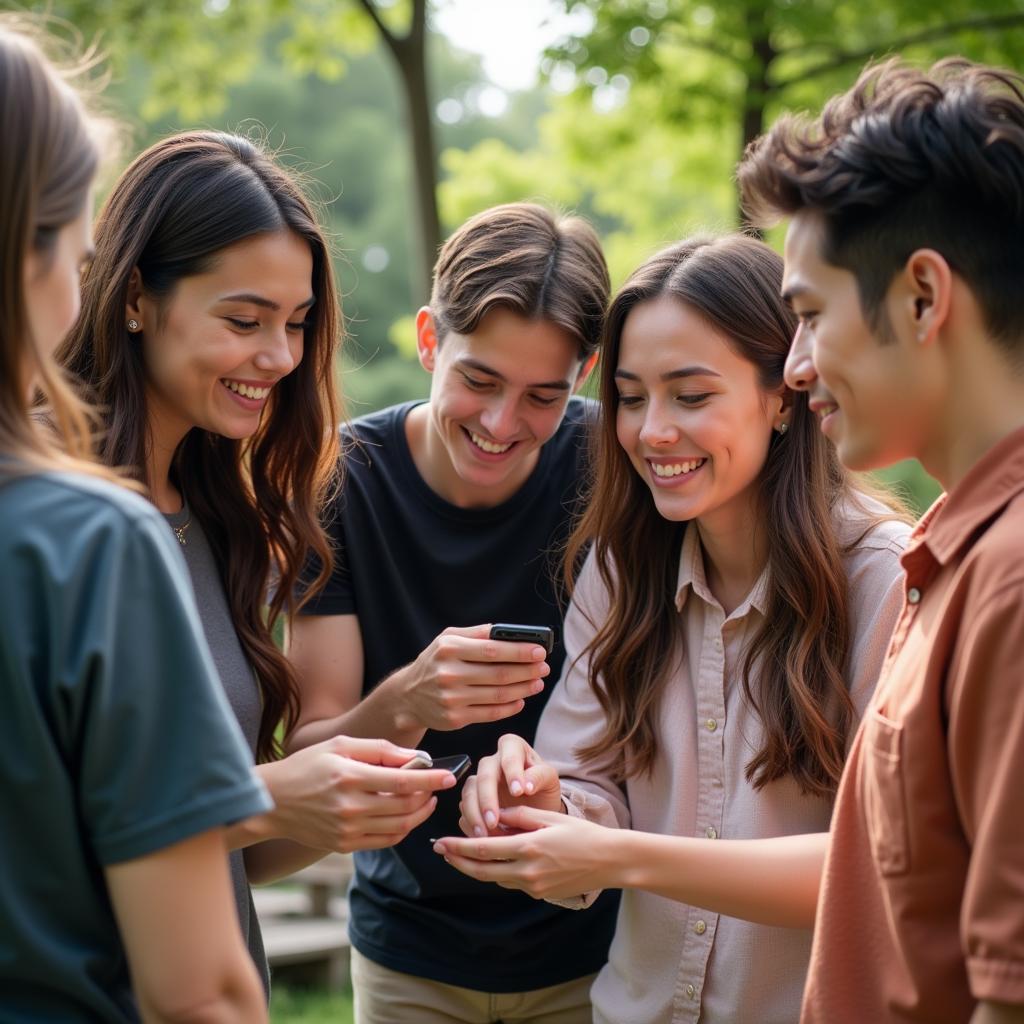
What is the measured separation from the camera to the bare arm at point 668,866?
2.64 m

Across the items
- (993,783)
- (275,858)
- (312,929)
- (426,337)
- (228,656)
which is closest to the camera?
(993,783)

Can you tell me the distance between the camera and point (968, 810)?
183cm

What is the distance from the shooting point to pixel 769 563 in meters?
2.99

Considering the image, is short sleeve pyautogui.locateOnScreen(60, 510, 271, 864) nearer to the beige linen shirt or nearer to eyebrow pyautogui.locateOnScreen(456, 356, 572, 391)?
the beige linen shirt

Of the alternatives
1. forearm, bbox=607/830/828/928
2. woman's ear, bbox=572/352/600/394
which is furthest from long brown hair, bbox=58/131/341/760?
forearm, bbox=607/830/828/928

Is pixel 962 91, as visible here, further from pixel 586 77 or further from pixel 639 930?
pixel 586 77

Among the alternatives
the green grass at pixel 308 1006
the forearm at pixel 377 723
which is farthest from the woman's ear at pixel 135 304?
the green grass at pixel 308 1006

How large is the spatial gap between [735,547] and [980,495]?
1.23m

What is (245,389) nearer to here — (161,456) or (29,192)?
(161,456)

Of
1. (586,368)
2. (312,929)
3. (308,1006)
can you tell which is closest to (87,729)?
(586,368)

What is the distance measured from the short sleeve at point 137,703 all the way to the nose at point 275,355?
1467 millimetres

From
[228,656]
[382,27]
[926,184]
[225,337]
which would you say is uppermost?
[382,27]

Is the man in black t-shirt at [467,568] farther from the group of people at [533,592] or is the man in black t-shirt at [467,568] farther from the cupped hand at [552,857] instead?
the cupped hand at [552,857]

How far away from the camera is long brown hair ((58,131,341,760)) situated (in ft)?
9.77
